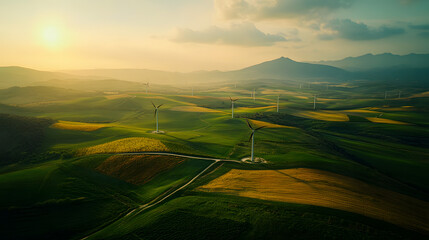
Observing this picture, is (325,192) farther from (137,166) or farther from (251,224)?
(137,166)

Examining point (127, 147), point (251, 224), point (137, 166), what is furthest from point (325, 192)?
point (127, 147)

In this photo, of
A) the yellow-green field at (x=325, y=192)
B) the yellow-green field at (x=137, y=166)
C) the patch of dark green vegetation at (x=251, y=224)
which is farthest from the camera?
the yellow-green field at (x=137, y=166)

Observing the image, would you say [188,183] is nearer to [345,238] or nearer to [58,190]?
[58,190]

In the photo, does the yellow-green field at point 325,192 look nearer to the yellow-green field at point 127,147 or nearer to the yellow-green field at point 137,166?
the yellow-green field at point 137,166

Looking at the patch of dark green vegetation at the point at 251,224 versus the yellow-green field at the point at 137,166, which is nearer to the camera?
the patch of dark green vegetation at the point at 251,224

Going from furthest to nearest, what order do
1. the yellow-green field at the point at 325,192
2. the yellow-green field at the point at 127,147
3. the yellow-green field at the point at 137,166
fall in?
the yellow-green field at the point at 127,147
the yellow-green field at the point at 137,166
the yellow-green field at the point at 325,192

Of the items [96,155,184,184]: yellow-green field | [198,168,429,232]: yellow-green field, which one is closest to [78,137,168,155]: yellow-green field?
[96,155,184,184]: yellow-green field

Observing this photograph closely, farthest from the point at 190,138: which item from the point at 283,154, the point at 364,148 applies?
the point at 364,148

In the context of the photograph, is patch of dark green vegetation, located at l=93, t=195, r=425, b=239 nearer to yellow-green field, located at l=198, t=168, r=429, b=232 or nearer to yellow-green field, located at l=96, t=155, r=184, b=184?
yellow-green field, located at l=198, t=168, r=429, b=232

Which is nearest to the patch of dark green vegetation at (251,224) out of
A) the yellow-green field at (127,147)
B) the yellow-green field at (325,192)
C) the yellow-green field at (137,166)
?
the yellow-green field at (325,192)
